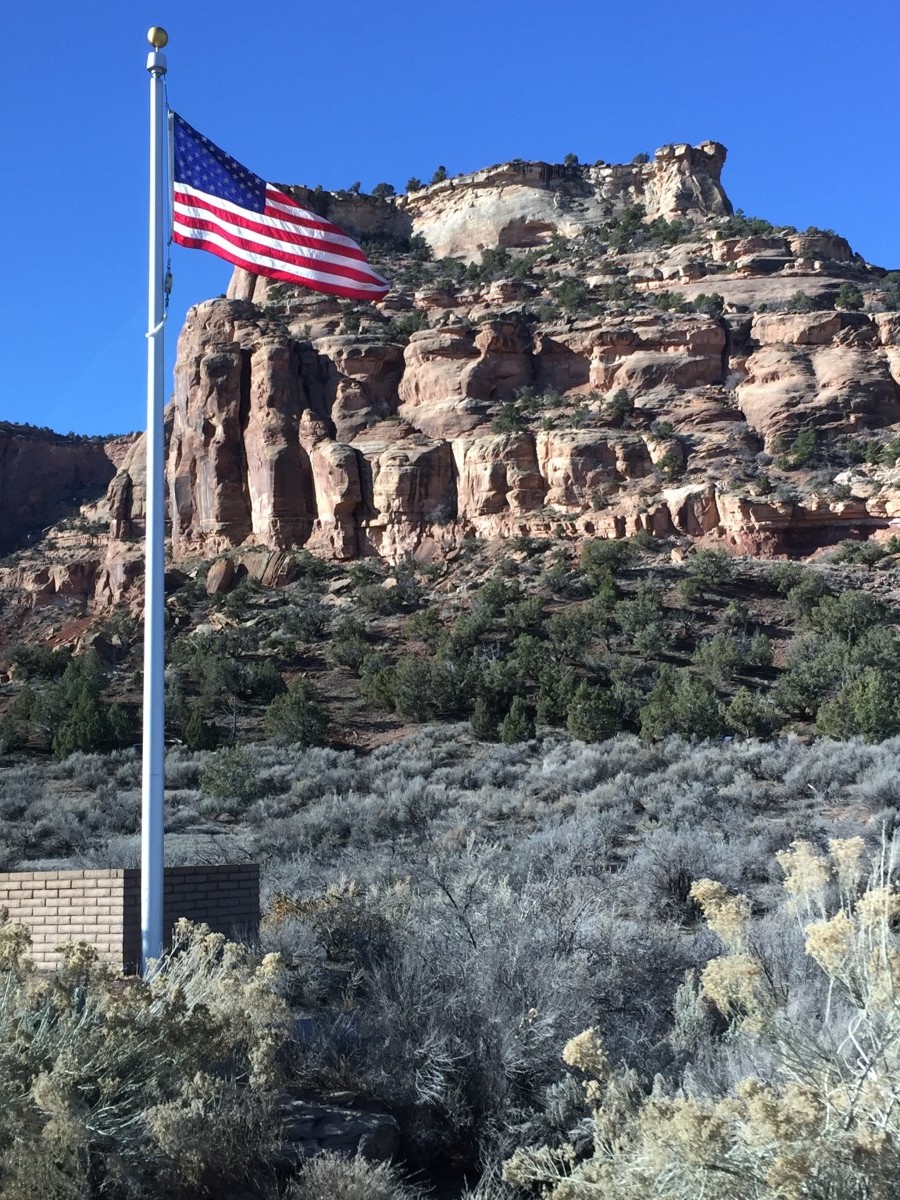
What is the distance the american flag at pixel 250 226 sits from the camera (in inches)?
434

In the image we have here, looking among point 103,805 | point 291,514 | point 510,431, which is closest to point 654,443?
point 510,431

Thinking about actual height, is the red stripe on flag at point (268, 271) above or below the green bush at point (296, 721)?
above

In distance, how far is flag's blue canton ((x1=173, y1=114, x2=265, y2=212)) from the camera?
11.0m

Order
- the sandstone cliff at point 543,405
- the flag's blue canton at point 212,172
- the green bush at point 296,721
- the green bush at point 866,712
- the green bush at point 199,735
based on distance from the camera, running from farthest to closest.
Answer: the sandstone cliff at point 543,405 → the green bush at point 296,721 → the green bush at point 199,735 → the green bush at point 866,712 → the flag's blue canton at point 212,172

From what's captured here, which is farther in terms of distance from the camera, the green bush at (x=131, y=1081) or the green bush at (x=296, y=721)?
the green bush at (x=296, y=721)

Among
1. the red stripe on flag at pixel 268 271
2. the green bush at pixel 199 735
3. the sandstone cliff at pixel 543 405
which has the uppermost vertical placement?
the sandstone cliff at pixel 543 405

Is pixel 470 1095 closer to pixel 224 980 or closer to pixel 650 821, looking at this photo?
pixel 224 980

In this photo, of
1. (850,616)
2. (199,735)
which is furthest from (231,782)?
(850,616)

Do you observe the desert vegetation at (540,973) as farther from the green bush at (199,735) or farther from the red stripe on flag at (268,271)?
the green bush at (199,735)

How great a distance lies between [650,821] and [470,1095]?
12.3 metres

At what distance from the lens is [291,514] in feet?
204

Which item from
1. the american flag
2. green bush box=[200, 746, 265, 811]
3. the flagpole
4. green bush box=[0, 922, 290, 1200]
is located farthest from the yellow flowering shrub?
green bush box=[200, 746, 265, 811]

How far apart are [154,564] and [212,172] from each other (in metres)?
4.03

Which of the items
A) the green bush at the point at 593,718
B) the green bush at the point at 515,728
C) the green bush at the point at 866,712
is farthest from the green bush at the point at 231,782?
the green bush at the point at 866,712
